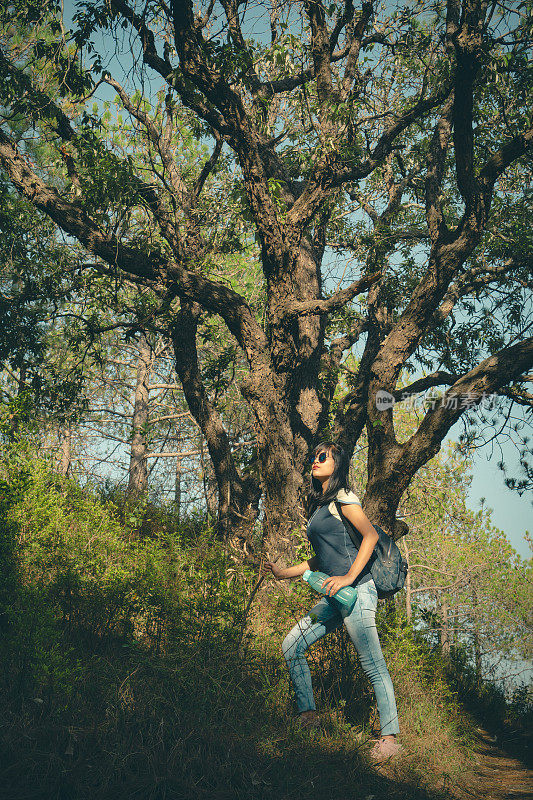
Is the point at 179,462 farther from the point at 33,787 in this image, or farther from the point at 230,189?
the point at 33,787

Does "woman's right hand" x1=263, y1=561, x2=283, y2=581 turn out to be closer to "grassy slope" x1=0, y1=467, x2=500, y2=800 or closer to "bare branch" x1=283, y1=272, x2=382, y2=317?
"grassy slope" x1=0, y1=467, x2=500, y2=800

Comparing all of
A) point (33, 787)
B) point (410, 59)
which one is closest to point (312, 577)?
point (33, 787)

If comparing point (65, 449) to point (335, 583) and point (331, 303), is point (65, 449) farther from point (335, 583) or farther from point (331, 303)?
point (335, 583)

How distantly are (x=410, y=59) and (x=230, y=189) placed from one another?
132 inches

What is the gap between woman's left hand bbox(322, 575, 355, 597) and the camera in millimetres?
3479

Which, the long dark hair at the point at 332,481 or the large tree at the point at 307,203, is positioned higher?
the large tree at the point at 307,203

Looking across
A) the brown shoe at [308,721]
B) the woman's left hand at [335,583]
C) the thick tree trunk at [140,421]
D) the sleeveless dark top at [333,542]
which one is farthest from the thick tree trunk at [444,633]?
the thick tree trunk at [140,421]

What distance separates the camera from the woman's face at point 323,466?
3889 millimetres

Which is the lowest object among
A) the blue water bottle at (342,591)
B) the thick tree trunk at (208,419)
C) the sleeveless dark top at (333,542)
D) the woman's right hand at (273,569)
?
the blue water bottle at (342,591)

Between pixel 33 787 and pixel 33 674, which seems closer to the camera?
pixel 33 787

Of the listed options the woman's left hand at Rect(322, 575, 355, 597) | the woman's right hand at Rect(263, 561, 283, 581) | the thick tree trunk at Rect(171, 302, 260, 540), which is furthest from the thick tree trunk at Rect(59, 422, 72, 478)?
the woman's left hand at Rect(322, 575, 355, 597)

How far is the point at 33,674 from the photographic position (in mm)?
3609

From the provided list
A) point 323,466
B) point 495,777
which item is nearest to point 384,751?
point 495,777

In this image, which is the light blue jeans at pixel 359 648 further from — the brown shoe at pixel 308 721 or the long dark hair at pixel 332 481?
the long dark hair at pixel 332 481
